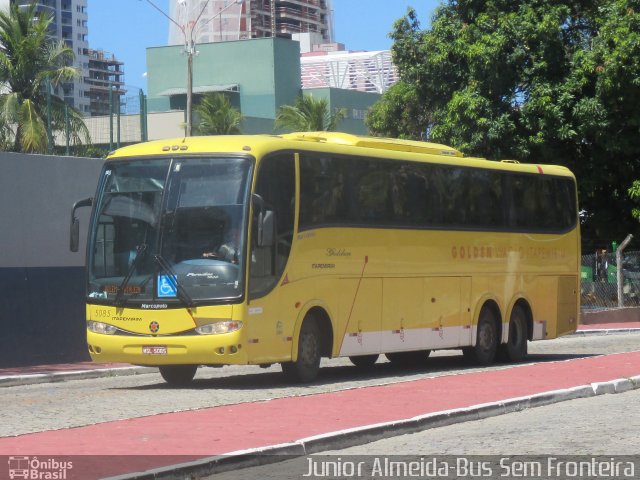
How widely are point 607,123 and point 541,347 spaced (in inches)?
349

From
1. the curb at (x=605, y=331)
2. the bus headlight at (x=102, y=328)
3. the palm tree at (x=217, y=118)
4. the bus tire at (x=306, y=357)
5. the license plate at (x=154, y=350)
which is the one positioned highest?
the palm tree at (x=217, y=118)

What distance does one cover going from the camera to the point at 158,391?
15.9m

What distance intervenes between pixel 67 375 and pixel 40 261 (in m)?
3.09

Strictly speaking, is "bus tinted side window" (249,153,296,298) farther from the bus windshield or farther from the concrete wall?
the concrete wall

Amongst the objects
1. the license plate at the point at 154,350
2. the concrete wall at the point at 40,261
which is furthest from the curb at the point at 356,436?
the concrete wall at the point at 40,261

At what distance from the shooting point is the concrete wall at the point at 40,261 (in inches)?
848

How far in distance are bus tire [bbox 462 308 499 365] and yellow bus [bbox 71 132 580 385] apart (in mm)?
43

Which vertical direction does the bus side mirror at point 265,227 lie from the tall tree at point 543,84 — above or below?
below

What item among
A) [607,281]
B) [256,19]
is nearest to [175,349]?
[607,281]

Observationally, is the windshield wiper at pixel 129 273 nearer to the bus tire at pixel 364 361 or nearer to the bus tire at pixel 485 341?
the bus tire at pixel 364 361

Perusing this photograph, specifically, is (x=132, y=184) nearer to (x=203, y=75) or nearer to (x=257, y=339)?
(x=257, y=339)

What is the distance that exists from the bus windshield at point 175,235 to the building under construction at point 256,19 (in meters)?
90.6

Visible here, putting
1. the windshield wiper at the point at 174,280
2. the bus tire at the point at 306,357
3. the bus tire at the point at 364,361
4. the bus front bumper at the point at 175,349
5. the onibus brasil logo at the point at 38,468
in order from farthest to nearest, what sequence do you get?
the bus tire at the point at 364,361 < the bus tire at the point at 306,357 < the windshield wiper at the point at 174,280 < the bus front bumper at the point at 175,349 < the onibus brasil logo at the point at 38,468

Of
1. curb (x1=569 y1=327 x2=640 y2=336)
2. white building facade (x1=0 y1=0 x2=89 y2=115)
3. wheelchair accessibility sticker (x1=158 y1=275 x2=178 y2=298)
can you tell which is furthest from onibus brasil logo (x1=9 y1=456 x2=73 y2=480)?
white building facade (x1=0 y1=0 x2=89 y2=115)
